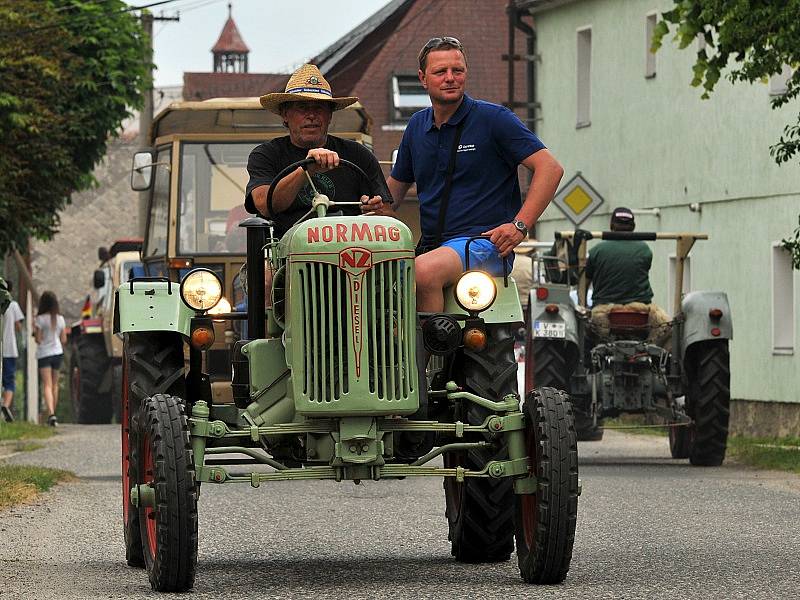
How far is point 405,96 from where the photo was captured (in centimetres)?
5444

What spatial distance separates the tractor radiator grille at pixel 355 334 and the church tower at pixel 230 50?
17396 centimetres

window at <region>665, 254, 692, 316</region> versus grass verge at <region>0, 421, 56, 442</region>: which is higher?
window at <region>665, 254, 692, 316</region>

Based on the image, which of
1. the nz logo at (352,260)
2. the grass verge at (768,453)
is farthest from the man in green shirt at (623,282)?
the nz logo at (352,260)

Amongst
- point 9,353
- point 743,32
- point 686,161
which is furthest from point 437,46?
point 686,161

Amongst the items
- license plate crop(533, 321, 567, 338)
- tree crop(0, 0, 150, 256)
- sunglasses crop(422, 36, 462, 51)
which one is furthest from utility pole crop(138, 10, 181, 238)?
sunglasses crop(422, 36, 462, 51)

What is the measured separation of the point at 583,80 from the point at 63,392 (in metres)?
11.4

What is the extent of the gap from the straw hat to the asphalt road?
2.08 metres

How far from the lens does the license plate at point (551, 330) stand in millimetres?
18547

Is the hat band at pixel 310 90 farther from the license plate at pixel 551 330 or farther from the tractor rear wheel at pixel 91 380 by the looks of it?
the tractor rear wheel at pixel 91 380

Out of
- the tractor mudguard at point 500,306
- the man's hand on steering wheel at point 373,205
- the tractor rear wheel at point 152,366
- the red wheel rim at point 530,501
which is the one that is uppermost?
the man's hand on steering wheel at point 373,205

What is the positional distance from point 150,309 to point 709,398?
8.48 m

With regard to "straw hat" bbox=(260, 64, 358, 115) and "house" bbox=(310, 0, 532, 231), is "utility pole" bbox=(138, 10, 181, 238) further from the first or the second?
"straw hat" bbox=(260, 64, 358, 115)

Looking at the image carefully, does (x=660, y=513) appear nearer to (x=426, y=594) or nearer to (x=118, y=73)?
(x=426, y=594)

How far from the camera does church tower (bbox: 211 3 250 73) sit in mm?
182500
